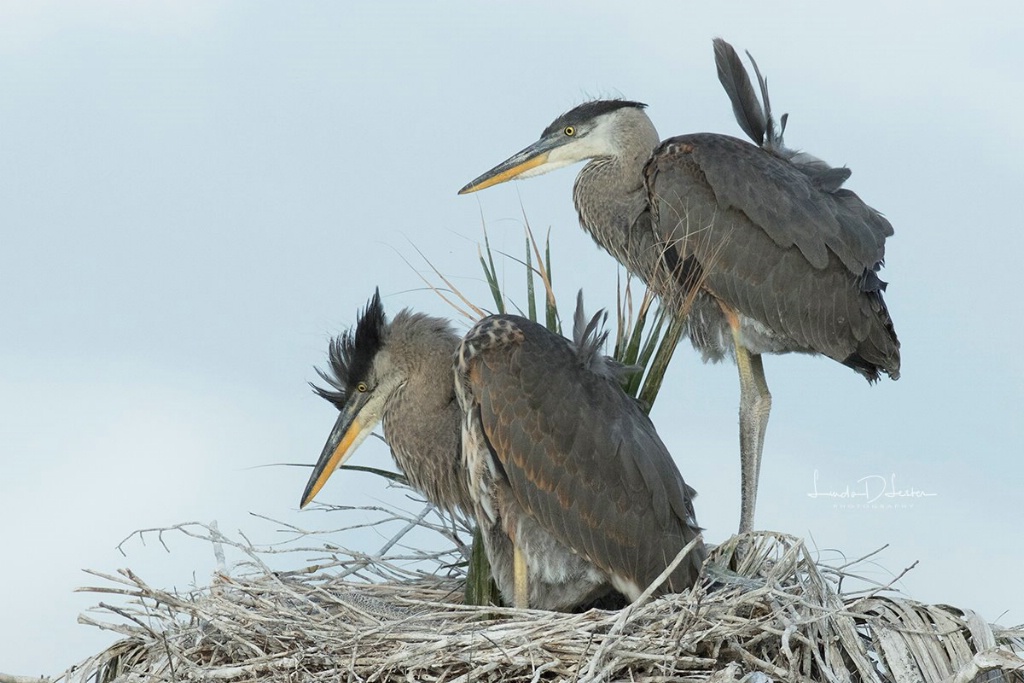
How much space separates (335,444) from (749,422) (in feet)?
7.56

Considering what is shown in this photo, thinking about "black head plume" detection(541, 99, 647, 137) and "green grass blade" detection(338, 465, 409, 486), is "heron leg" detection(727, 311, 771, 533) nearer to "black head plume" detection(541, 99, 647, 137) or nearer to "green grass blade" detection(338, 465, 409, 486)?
"black head plume" detection(541, 99, 647, 137)

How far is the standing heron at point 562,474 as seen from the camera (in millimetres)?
5422

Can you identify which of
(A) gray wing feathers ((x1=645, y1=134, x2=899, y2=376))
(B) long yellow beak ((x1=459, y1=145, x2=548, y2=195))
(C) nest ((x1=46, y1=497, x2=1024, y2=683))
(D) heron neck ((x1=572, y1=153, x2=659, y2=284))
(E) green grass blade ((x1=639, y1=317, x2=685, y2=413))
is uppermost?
(B) long yellow beak ((x1=459, y1=145, x2=548, y2=195))

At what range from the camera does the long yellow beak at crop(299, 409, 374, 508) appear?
6.00 metres

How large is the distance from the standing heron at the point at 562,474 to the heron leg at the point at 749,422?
1.55 m

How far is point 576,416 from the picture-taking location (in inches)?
215

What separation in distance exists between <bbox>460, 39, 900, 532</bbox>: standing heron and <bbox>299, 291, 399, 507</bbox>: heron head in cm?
146

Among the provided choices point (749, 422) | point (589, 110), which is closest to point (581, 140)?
point (589, 110)

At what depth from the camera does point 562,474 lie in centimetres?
543

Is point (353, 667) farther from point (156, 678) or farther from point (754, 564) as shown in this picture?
point (754, 564)

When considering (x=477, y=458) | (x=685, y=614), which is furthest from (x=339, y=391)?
(x=685, y=614)

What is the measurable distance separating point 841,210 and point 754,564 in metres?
2.14

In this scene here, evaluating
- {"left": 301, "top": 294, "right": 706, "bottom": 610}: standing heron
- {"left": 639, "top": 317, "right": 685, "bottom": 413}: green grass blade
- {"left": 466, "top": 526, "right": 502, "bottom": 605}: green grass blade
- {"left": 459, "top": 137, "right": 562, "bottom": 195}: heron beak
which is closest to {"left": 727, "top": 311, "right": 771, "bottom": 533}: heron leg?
{"left": 639, "top": 317, "right": 685, "bottom": 413}: green grass blade

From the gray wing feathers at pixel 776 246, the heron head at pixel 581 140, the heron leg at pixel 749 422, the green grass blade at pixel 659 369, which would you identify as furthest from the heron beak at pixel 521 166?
the green grass blade at pixel 659 369
